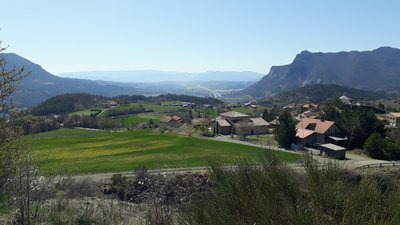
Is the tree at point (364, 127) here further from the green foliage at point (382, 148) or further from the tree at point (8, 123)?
the tree at point (8, 123)

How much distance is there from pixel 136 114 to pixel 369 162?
256 ft

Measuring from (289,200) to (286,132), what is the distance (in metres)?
41.0

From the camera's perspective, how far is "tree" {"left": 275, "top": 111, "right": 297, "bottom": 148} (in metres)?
45.1

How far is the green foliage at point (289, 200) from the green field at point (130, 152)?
23.6 meters

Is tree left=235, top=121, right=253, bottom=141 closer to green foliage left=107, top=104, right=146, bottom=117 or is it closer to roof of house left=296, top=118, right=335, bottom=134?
roof of house left=296, top=118, right=335, bottom=134

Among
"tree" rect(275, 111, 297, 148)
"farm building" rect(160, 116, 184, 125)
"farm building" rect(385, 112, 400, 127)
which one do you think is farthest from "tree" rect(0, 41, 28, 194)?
"farm building" rect(160, 116, 184, 125)

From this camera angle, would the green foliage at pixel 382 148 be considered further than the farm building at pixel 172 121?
No

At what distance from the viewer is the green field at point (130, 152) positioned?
35.5 metres

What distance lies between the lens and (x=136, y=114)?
10588 cm

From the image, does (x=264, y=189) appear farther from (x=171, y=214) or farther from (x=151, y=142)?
(x=151, y=142)

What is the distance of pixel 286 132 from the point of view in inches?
1785

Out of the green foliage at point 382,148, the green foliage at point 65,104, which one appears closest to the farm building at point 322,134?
the green foliage at point 382,148

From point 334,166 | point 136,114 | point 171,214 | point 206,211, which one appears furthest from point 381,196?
point 136,114

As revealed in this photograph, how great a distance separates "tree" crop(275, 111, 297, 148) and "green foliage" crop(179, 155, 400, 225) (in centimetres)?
3945
